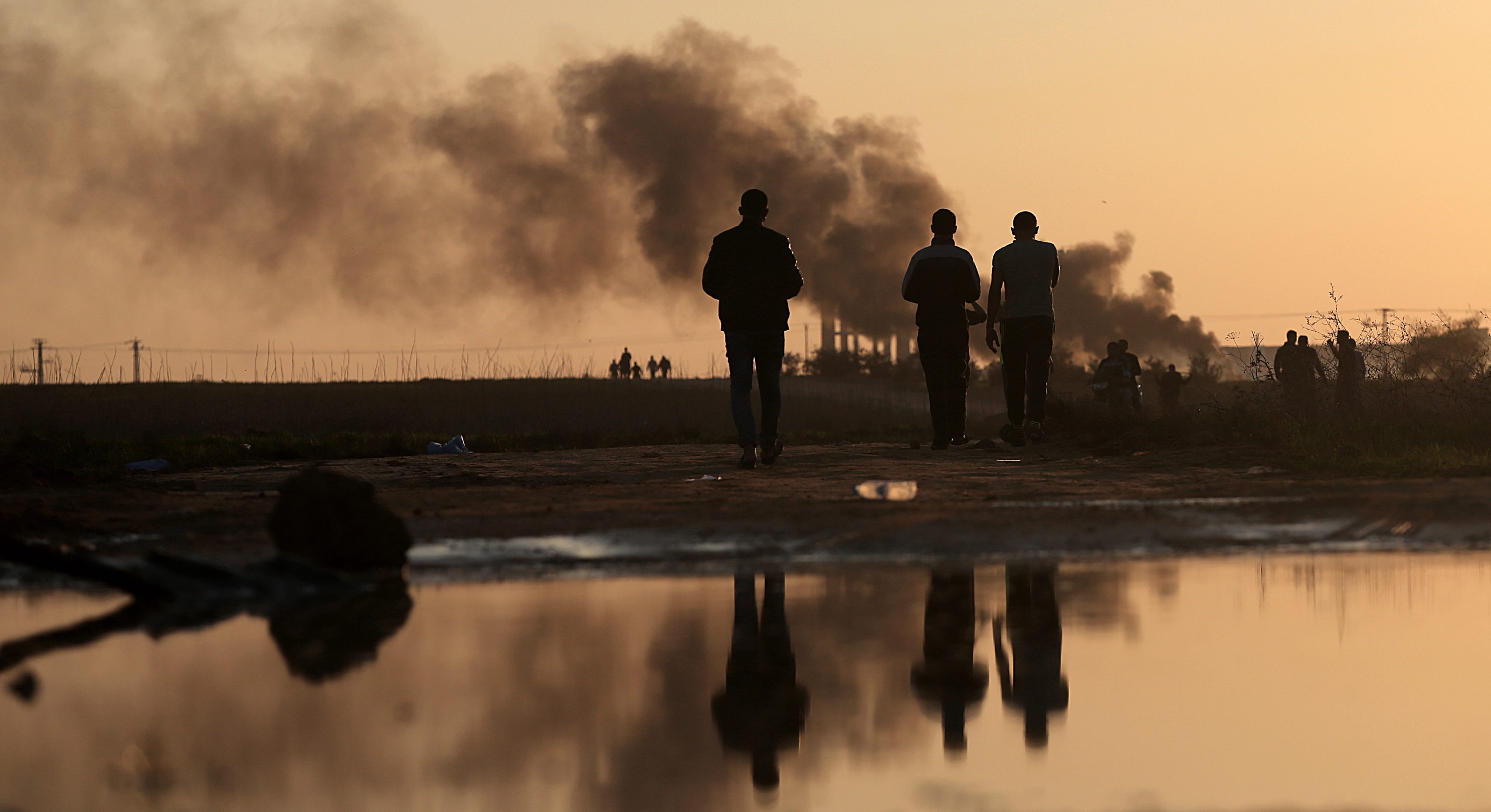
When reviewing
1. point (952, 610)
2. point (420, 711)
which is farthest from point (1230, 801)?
point (952, 610)

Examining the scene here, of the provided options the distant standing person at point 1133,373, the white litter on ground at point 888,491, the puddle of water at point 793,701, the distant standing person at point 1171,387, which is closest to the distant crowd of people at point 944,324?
the white litter on ground at point 888,491

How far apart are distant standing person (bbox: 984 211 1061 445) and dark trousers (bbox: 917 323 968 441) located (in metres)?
0.30

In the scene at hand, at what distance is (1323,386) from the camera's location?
1752 cm

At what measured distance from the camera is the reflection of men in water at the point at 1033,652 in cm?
376

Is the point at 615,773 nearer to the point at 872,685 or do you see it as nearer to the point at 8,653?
the point at 872,685

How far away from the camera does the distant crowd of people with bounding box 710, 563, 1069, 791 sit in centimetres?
350

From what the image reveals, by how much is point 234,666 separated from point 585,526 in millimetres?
3290

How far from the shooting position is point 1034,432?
576 inches

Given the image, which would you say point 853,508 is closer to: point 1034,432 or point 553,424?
point 1034,432

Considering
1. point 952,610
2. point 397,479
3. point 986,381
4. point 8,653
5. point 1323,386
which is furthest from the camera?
point 986,381

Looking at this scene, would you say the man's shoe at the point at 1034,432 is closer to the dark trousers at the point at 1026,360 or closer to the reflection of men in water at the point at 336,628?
the dark trousers at the point at 1026,360

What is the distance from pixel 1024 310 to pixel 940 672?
10014mm

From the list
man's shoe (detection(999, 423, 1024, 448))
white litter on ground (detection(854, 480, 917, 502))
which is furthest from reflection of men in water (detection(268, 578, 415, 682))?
man's shoe (detection(999, 423, 1024, 448))

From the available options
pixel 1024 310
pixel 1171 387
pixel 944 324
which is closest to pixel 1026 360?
pixel 1024 310
